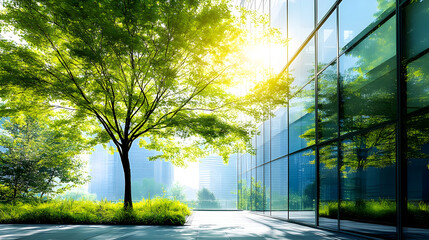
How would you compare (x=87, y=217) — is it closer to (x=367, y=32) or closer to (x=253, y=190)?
(x=367, y=32)

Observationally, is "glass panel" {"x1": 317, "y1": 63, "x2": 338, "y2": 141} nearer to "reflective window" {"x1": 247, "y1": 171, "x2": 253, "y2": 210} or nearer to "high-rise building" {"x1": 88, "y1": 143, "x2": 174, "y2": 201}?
"reflective window" {"x1": 247, "y1": 171, "x2": 253, "y2": 210}

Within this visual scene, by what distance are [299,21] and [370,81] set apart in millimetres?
6699

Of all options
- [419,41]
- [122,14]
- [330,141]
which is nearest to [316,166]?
[330,141]

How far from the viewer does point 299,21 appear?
14.1 m

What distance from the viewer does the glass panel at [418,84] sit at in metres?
6.06

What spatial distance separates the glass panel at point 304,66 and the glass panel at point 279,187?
408 centimetres

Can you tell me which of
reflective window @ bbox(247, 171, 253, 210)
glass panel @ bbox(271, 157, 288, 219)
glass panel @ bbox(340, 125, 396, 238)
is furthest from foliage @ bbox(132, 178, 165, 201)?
glass panel @ bbox(340, 125, 396, 238)

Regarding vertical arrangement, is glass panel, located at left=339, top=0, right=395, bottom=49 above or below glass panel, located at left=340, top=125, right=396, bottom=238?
above

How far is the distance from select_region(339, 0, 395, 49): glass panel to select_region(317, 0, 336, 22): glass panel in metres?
0.99

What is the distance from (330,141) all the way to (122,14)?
7.61m

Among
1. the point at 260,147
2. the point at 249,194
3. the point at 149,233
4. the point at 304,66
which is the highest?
the point at 304,66

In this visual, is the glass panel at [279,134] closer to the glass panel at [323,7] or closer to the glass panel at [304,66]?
the glass panel at [304,66]

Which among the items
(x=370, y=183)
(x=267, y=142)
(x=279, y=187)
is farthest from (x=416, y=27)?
(x=267, y=142)

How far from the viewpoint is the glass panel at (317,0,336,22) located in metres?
11.1
